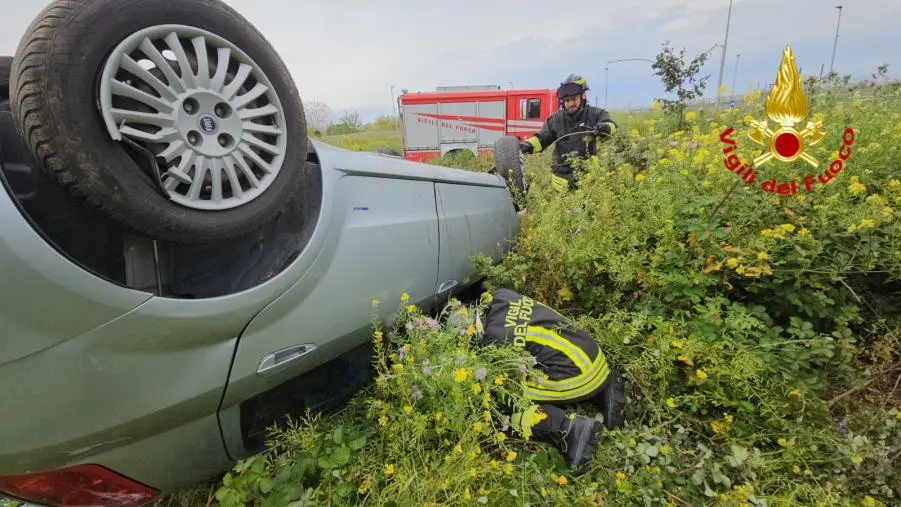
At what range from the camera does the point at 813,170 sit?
8.50 feet

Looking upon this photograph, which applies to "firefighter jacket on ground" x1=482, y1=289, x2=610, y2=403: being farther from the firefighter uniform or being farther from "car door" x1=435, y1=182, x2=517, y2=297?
"car door" x1=435, y1=182, x2=517, y2=297

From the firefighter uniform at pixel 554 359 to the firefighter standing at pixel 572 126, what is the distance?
274 cm

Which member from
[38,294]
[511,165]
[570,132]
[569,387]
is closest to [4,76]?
[38,294]

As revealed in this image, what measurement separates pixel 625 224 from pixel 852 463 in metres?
1.50

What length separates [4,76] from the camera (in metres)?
1.32

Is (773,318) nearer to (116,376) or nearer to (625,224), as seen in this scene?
(625,224)

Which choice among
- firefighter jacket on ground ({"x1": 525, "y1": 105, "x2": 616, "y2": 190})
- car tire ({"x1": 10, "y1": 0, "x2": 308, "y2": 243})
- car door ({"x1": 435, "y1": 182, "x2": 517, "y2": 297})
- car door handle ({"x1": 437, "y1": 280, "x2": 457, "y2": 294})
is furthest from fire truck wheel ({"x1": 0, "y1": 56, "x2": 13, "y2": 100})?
firefighter jacket on ground ({"x1": 525, "y1": 105, "x2": 616, "y2": 190})

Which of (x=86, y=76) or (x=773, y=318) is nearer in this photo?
(x=86, y=76)

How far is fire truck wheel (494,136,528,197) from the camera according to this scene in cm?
346

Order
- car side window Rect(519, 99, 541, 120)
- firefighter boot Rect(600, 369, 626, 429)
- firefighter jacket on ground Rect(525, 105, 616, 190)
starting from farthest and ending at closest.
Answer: car side window Rect(519, 99, 541, 120) < firefighter jacket on ground Rect(525, 105, 616, 190) < firefighter boot Rect(600, 369, 626, 429)

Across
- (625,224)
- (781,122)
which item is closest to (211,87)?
(625,224)

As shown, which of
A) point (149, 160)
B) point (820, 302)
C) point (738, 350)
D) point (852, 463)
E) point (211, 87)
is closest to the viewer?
point (149, 160)

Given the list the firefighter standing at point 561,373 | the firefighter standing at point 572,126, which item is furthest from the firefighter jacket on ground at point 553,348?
the firefighter standing at point 572,126

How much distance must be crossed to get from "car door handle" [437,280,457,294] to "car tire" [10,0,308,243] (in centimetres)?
98
